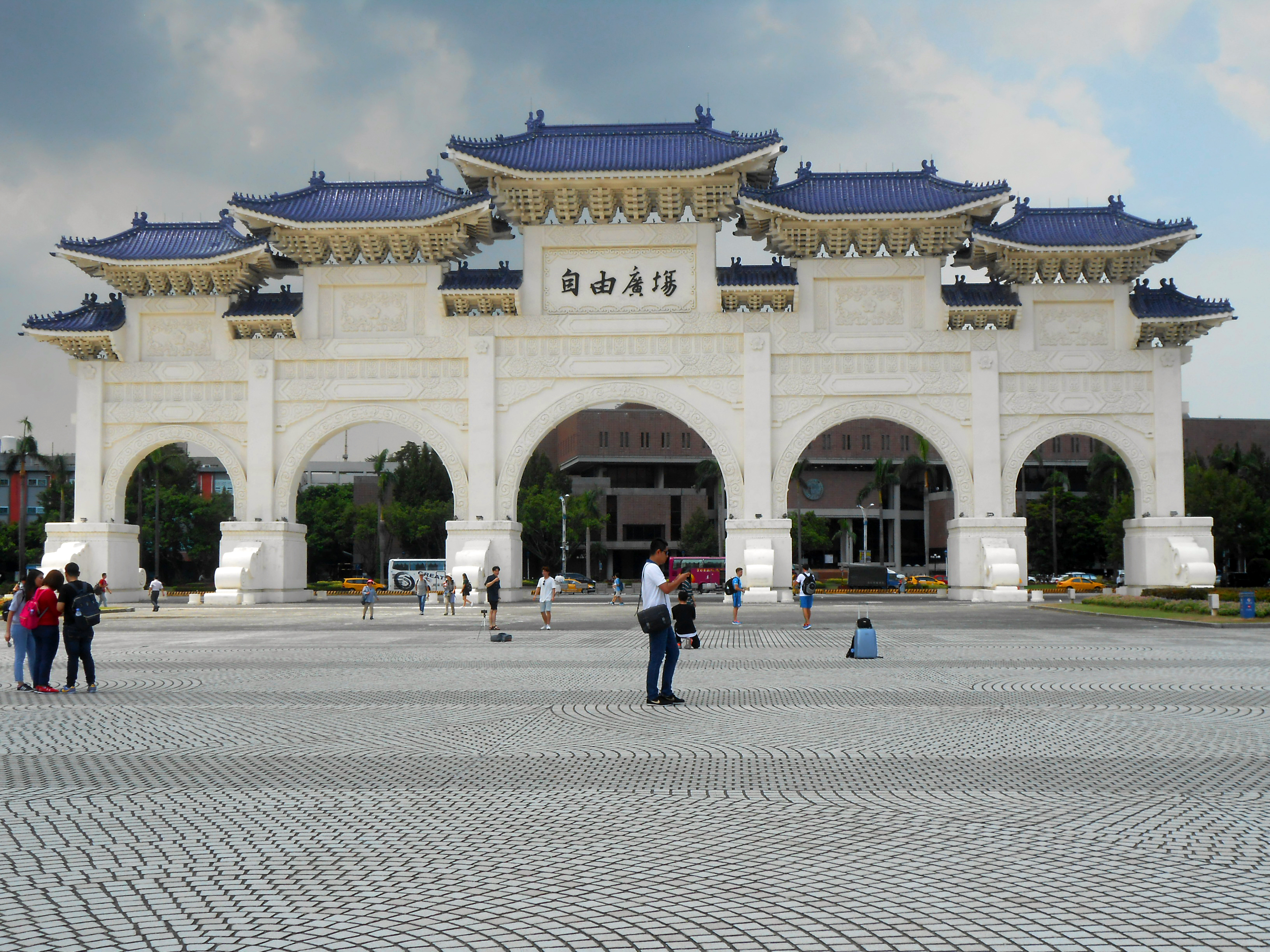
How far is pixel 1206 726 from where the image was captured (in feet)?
28.5

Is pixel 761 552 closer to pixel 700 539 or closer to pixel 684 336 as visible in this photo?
pixel 684 336

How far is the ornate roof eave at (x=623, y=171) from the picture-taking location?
3147cm

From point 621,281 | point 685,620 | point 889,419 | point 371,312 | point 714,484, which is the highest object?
point 621,281

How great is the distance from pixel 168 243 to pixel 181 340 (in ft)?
9.89

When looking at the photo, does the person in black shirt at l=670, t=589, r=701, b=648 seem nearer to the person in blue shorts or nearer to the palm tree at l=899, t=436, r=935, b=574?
the person in blue shorts

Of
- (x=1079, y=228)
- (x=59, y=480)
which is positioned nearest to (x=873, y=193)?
(x=1079, y=228)

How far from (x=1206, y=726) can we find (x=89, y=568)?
1273 inches

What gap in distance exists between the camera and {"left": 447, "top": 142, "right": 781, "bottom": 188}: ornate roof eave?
31.5 m

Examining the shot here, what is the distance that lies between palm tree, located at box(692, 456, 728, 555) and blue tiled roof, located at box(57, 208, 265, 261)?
4266 centimetres

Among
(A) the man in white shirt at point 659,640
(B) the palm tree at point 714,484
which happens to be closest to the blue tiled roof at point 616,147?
(A) the man in white shirt at point 659,640

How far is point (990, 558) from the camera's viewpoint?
105 feet

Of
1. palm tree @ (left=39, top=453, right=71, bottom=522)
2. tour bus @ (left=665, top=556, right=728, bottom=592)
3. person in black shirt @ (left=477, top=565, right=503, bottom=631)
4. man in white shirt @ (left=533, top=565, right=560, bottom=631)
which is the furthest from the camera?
palm tree @ (left=39, top=453, right=71, bottom=522)

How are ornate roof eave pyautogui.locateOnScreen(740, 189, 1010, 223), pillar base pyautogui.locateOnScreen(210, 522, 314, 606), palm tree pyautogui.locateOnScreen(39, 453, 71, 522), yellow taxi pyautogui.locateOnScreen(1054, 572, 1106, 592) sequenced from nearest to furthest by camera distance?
ornate roof eave pyautogui.locateOnScreen(740, 189, 1010, 223) → pillar base pyautogui.locateOnScreen(210, 522, 314, 606) → yellow taxi pyautogui.locateOnScreen(1054, 572, 1106, 592) → palm tree pyautogui.locateOnScreen(39, 453, 71, 522)

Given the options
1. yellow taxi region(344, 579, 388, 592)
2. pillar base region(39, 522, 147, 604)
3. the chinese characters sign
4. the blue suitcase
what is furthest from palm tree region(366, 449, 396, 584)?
the blue suitcase
